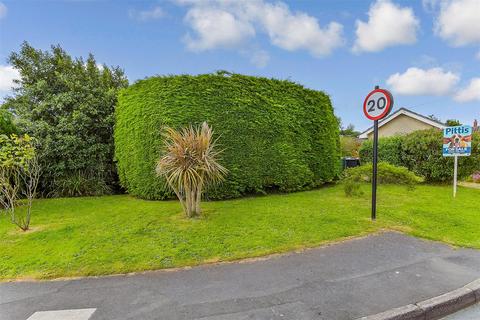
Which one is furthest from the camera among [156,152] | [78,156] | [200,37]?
[78,156]

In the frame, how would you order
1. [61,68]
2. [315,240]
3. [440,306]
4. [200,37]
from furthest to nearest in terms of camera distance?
[61,68] < [200,37] < [315,240] < [440,306]

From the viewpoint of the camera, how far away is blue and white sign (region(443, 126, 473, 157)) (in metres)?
8.11

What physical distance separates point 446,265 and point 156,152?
6184 millimetres

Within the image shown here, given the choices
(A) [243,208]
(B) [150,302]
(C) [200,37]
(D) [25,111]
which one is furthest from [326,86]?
(D) [25,111]

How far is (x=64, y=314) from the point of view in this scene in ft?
8.18

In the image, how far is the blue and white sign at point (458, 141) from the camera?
8.11 m

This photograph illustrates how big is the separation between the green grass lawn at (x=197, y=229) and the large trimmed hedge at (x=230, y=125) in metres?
0.69

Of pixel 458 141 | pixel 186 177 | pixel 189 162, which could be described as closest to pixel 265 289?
pixel 186 177

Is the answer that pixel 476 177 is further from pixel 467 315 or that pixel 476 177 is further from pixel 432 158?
pixel 467 315

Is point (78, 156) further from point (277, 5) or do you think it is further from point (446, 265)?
point (446, 265)

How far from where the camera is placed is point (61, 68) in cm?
1151

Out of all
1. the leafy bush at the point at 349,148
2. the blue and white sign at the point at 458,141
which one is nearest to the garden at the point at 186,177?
the blue and white sign at the point at 458,141

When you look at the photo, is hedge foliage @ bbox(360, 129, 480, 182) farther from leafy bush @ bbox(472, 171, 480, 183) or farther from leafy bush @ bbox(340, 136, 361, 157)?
leafy bush @ bbox(340, 136, 361, 157)

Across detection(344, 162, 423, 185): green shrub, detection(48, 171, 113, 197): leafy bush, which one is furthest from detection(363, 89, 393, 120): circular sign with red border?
detection(48, 171, 113, 197): leafy bush
